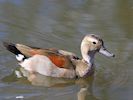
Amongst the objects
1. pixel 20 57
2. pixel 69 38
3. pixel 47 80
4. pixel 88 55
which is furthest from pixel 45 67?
pixel 69 38

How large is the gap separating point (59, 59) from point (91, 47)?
1.76ft

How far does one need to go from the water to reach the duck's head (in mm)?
296

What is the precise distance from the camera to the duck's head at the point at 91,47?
9.40 m

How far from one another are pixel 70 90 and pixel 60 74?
2.03 ft

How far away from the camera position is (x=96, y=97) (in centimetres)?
868

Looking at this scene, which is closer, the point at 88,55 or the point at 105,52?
the point at 105,52

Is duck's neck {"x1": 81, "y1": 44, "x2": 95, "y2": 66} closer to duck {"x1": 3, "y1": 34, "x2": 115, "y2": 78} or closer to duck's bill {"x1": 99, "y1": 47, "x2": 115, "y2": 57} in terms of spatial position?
duck {"x1": 3, "y1": 34, "x2": 115, "y2": 78}

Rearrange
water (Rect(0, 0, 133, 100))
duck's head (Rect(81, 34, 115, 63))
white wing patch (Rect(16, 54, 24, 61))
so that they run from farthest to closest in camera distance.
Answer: white wing patch (Rect(16, 54, 24, 61))
duck's head (Rect(81, 34, 115, 63))
water (Rect(0, 0, 133, 100))

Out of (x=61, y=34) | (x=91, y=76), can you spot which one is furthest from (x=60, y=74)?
(x=61, y=34)

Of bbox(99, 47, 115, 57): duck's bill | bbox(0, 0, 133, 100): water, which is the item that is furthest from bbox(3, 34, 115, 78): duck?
bbox(0, 0, 133, 100): water

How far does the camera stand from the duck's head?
30.8ft

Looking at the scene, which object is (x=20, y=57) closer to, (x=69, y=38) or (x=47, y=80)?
(x=47, y=80)

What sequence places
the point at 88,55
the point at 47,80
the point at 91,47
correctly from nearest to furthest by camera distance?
the point at 47,80
the point at 91,47
the point at 88,55

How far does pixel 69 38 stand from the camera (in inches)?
410
